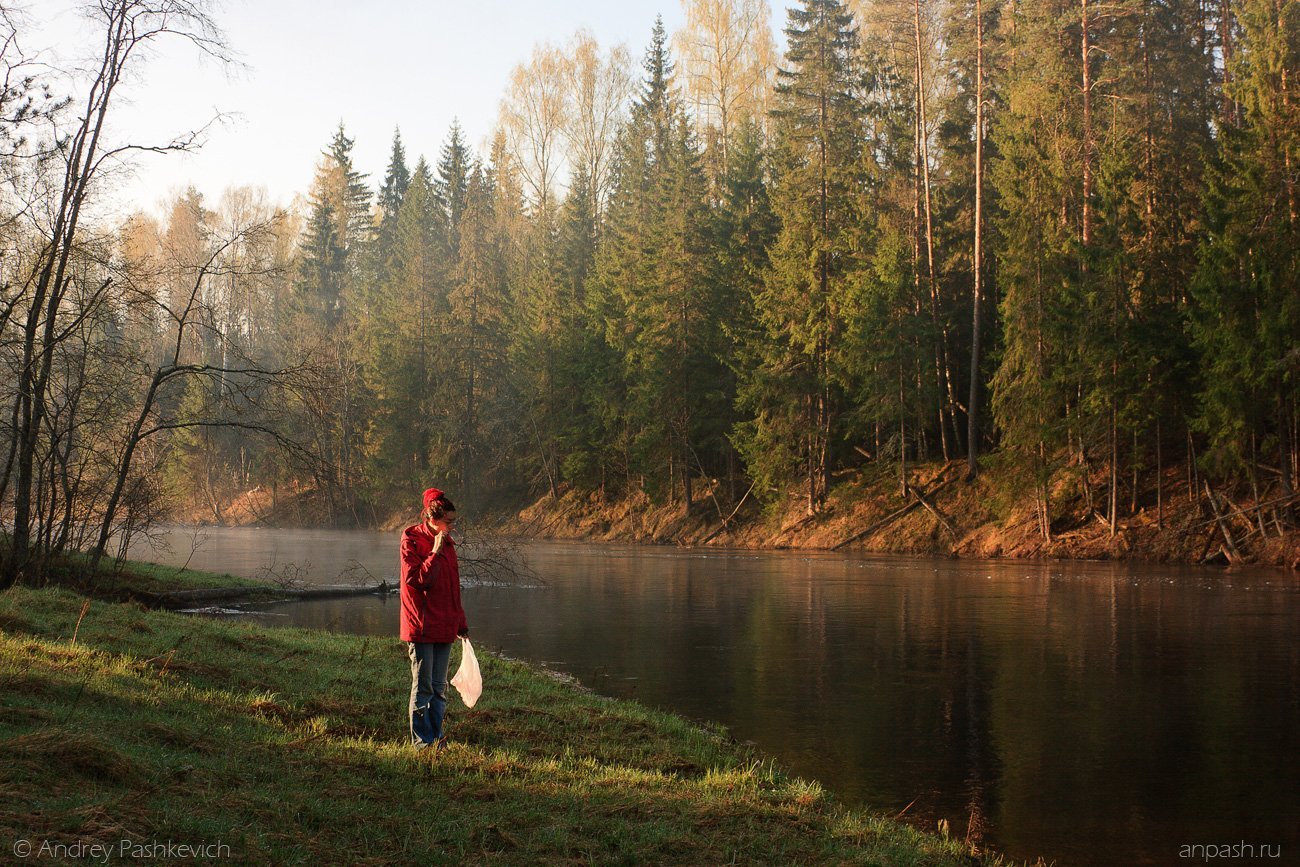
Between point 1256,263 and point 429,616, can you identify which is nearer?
point 429,616

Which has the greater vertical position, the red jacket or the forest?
the forest

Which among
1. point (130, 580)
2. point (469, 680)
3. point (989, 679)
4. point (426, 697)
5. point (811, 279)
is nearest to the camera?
point (426, 697)

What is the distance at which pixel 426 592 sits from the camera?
868 cm

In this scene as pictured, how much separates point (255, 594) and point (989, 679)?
15.9 m

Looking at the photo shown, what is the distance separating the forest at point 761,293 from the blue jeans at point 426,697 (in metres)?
10.4

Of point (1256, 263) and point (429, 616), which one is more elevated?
point (1256, 263)

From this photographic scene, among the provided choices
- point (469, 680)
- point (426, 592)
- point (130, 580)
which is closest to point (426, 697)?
point (469, 680)

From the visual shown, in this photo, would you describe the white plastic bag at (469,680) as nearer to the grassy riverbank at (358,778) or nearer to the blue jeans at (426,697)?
the blue jeans at (426,697)

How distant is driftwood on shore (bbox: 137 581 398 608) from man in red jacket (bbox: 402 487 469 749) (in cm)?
1365

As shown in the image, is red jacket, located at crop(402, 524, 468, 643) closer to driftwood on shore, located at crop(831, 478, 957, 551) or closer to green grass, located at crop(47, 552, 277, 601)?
green grass, located at crop(47, 552, 277, 601)

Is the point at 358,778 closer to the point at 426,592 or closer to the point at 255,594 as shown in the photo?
the point at 426,592

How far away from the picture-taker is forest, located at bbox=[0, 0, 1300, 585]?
20328 mm

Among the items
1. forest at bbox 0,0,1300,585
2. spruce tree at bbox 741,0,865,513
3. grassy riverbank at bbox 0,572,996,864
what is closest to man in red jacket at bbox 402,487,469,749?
grassy riverbank at bbox 0,572,996,864

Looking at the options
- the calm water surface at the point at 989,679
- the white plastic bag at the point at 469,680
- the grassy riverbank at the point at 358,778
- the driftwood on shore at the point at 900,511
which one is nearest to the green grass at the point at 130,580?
the calm water surface at the point at 989,679
